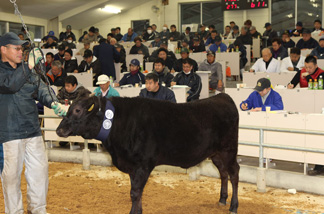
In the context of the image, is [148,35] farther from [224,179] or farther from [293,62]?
[224,179]

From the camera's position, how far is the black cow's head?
4.91 metres

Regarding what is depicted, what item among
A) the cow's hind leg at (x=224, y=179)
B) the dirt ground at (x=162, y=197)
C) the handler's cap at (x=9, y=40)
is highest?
the handler's cap at (x=9, y=40)

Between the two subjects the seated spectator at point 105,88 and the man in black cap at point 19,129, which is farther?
the seated spectator at point 105,88

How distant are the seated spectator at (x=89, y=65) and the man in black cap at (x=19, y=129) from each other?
907 cm

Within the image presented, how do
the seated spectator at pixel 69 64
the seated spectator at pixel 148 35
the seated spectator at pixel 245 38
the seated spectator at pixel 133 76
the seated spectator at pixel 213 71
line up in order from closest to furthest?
1. the seated spectator at pixel 133 76
2. the seated spectator at pixel 213 71
3. the seated spectator at pixel 69 64
4. the seated spectator at pixel 245 38
5. the seated spectator at pixel 148 35

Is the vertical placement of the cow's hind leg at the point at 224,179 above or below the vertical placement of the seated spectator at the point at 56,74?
below

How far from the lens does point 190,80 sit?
11.4 m

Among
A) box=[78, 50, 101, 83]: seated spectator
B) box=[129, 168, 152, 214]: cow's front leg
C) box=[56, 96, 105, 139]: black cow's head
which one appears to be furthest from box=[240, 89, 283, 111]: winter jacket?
box=[78, 50, 101, 83]: seated spectator

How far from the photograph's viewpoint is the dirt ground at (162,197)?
6.30 meters

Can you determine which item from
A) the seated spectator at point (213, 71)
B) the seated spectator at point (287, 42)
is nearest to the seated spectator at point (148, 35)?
the seated spectator at point (287, 42)

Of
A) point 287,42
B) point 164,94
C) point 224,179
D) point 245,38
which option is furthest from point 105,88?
point 245,38

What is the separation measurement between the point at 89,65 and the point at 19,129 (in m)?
9.52

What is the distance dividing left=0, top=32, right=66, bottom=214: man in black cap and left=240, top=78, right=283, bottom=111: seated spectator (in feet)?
14.3

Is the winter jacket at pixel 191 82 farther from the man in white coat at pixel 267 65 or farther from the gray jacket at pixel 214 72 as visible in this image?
the gray jacket at pixel 214 72
